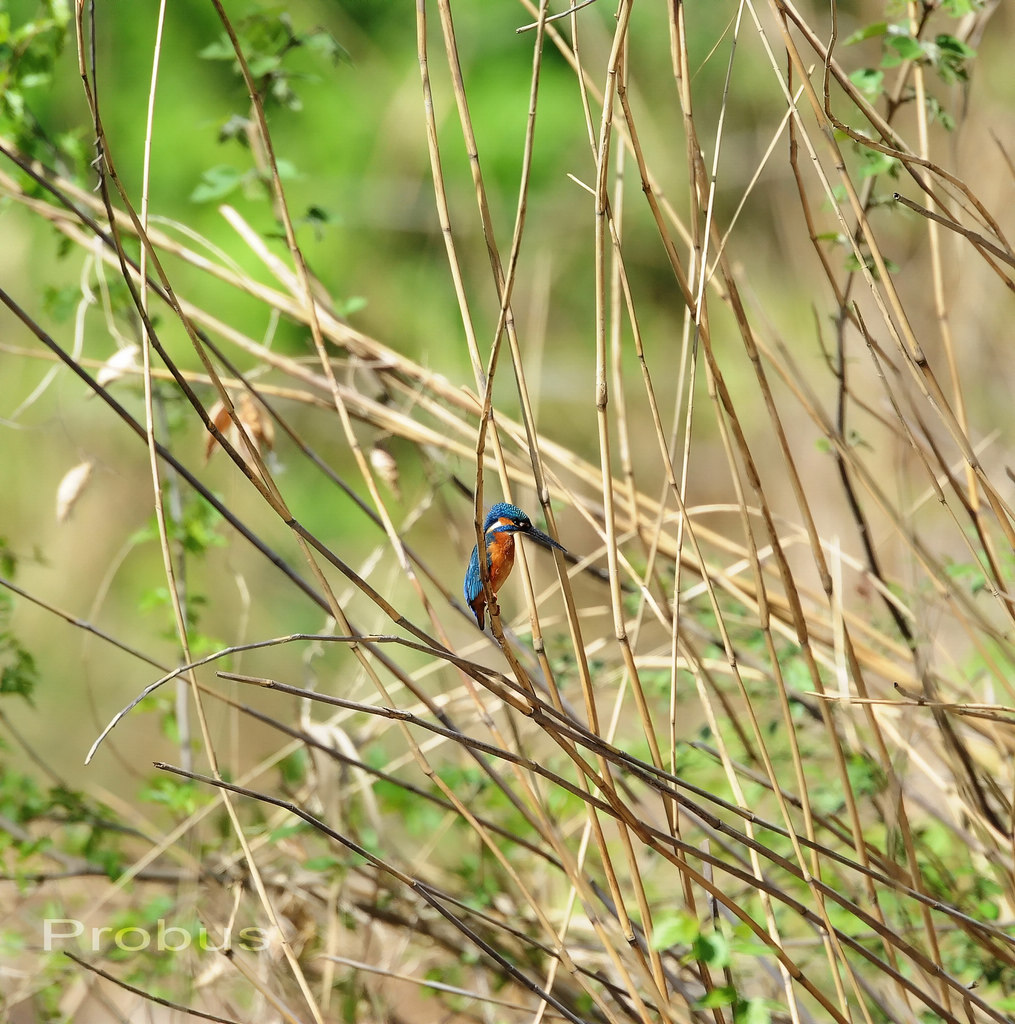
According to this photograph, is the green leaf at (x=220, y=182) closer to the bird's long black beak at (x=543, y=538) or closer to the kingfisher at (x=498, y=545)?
the kingfisher at (x=498, y=545)

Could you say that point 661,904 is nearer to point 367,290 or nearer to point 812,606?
point 812,606

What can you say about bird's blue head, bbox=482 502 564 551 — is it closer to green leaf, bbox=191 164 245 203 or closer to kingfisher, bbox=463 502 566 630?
kingfisher, bbox=463 502 566 630

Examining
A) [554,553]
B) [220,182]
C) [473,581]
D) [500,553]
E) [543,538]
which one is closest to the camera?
[554,553]

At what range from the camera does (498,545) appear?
190 cm

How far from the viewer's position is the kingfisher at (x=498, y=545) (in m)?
1.69

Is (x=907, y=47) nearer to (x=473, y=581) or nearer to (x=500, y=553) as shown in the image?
(x=500, y=553)

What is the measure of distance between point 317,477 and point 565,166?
232 cm

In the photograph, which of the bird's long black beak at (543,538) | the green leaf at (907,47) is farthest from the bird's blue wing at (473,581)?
the green leaf at (907,47)

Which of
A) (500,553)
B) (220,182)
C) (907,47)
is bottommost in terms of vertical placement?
(500,553)

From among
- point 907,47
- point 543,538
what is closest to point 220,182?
point 543,538

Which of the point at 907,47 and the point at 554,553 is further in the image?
the point at 907,47

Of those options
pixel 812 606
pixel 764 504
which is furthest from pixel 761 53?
pixel 764 504

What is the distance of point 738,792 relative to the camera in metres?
1.34

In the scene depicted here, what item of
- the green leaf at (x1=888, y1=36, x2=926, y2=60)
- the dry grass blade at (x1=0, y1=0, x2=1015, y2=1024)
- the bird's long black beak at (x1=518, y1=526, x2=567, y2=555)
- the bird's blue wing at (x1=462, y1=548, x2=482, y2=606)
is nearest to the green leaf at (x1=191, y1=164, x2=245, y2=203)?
the dry grass blade at (x1=0, y1=0, x2=1015, y2=1024)
